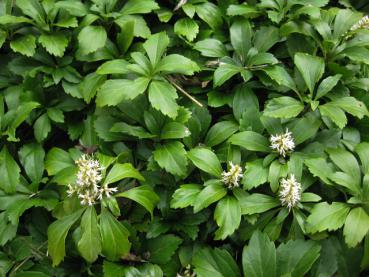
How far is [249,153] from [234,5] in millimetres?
833

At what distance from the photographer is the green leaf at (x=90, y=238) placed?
1.60 meters

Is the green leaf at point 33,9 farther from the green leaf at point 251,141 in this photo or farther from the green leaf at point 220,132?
the green leaf at point 251,141

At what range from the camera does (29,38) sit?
6.93 ft

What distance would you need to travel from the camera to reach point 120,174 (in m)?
1.70

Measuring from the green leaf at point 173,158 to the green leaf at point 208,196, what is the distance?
13 cm

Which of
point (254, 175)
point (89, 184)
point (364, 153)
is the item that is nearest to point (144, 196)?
point (89, 184)

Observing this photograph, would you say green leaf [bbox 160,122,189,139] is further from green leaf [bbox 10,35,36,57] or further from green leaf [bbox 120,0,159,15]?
green leaf [bbox 10,35,36,57]

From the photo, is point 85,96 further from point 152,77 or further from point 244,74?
point 244,74

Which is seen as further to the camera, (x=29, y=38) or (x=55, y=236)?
(x=29, y=38)

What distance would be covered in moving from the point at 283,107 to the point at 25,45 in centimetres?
134

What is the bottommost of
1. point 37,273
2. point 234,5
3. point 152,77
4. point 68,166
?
point 37,273

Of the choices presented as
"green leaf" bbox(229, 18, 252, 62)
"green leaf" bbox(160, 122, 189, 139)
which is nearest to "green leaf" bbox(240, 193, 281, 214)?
"green leaf" bbox(160, 122, 189, 139)

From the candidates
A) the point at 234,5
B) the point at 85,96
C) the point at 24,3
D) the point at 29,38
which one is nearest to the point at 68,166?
the point at 85,96

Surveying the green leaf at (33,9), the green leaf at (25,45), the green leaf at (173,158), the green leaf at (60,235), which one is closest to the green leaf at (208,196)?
the green leaf at (173,158)
